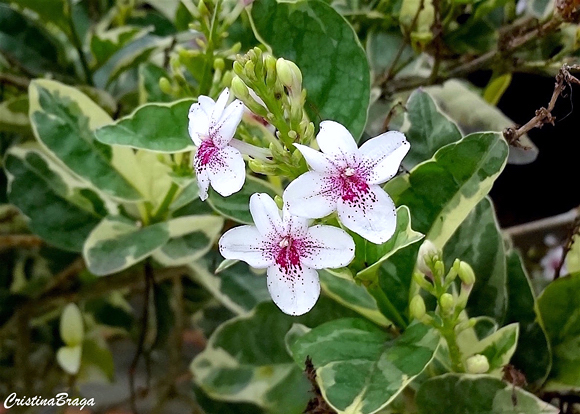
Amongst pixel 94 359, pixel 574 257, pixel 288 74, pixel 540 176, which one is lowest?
pixel 94 359

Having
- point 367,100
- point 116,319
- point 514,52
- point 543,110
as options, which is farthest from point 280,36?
point 116,319

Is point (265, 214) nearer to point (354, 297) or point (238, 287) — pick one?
point (354, 297)

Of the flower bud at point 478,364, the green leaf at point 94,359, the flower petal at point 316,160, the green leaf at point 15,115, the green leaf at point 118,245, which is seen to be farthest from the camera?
the green leaf at point 94,359

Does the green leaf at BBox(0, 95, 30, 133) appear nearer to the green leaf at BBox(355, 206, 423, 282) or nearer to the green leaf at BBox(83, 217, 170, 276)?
the green leaf at BBox(83, 217, 170, 276)

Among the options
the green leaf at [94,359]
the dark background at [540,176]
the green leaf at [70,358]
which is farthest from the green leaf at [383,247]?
the dark background at [540,176]

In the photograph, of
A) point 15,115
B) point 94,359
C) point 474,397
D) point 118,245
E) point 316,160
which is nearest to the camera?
point 316,160

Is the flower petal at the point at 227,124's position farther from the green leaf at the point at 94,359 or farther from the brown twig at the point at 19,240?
the green leaf at the point at 94,359

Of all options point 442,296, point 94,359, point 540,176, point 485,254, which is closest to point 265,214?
point 442,296
